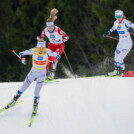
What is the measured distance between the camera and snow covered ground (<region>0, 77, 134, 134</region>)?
6352 mm

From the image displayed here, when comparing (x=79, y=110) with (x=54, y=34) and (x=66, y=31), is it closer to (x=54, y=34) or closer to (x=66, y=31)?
(x=54, y=34)

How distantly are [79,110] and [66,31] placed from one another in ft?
43.9

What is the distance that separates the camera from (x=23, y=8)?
77.7 feet

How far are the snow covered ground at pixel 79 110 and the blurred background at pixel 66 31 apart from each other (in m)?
8.92

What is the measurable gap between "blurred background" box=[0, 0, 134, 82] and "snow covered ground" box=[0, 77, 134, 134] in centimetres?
892

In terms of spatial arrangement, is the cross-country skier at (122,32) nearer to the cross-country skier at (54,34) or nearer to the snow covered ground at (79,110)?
the snow covered ground at (79,110)

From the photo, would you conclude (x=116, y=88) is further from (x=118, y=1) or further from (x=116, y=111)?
(x=118, y=1)

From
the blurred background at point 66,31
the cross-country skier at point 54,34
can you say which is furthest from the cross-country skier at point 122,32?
the blurred background at point 66,31

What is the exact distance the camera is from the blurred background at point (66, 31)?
17938mm

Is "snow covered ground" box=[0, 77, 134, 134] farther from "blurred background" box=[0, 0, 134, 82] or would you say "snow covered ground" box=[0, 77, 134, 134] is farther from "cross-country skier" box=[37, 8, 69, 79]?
"blurred background" box=[0, 0, 134, 82]

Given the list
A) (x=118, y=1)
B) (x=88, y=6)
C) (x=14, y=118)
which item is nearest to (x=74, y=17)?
(x=88, y=6)

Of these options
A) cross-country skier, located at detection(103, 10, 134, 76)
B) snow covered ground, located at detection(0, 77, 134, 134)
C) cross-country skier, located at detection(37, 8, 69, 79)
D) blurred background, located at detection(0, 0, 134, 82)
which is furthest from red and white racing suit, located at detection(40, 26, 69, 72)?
blurred background, located at detection(0, 0, 134, 82)

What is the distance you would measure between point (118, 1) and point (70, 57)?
4.73m

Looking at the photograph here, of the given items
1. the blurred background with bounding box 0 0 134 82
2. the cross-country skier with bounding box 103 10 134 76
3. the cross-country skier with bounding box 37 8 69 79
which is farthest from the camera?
the blurred background with bounding box 0 0 134 82
